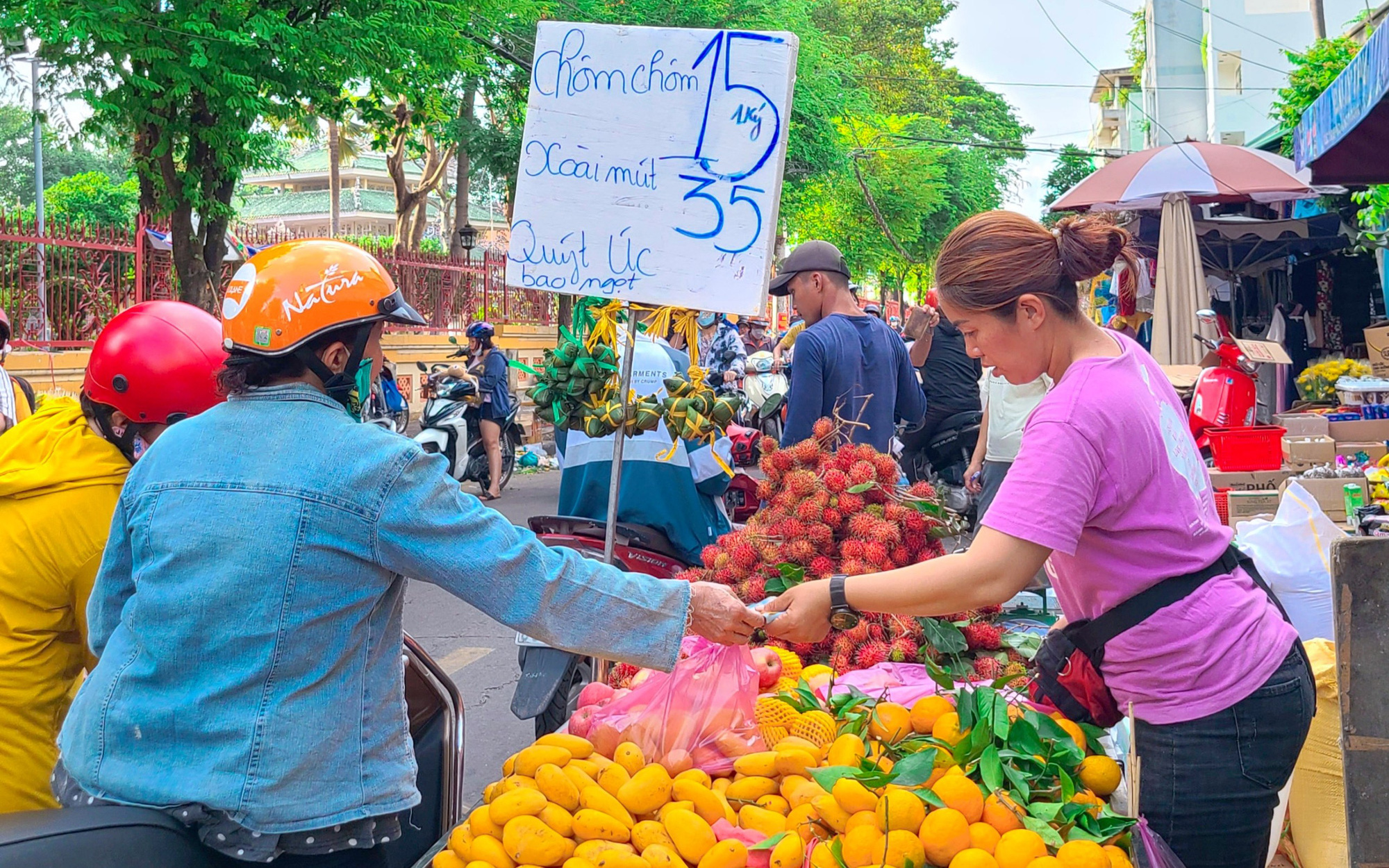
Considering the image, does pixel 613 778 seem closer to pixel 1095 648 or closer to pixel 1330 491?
pixel 1095 648

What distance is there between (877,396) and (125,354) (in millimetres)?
3361

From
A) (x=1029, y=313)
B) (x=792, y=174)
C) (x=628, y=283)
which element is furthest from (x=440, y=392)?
(x=792, y=174)

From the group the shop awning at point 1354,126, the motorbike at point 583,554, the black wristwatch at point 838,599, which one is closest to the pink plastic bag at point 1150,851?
the black wristwatch at point 838,599

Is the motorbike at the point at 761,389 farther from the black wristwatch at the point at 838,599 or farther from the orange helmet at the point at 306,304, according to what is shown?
the orange helmet at the point at 306,304

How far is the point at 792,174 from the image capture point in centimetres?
2280

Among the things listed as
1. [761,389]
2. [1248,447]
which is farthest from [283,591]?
[761,389]

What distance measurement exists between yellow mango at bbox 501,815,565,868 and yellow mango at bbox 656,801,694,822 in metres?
0.22

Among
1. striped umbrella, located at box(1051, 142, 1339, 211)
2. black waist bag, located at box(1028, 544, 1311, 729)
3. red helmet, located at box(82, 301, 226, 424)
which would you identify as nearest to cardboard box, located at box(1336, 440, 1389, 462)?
striped umbrella, located at box(1051, 142, 1339, 211)

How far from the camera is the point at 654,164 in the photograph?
3.60 meters

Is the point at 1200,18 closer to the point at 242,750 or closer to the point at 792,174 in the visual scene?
the point at 792,174

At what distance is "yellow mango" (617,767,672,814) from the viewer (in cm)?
223

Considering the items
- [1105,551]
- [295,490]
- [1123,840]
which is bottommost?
[1123,840]

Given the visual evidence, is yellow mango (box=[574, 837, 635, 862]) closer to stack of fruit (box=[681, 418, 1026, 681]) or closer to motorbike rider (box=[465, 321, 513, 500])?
stack of fruit (box=[681, 418, 1026, 681])

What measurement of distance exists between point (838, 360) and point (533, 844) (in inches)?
120
